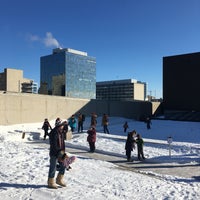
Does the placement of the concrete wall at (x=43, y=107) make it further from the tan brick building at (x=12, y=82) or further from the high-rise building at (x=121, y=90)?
the high-rise building at (x=121, y=90)

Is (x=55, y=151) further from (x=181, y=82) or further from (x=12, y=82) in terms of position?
(x=12, y=82)

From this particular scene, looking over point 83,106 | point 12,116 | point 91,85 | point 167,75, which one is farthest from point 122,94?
point 12,116

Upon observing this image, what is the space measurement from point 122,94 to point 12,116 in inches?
4915

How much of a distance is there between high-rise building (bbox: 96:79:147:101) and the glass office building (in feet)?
40.5

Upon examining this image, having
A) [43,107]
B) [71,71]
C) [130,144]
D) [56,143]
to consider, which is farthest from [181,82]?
[71,71]

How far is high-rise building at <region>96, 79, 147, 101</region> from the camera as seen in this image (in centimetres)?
15012

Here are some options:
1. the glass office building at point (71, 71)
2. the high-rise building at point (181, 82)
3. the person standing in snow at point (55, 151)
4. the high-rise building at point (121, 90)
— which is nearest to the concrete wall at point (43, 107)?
the high-rise building at point (181, 82)

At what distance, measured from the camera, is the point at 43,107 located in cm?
3275

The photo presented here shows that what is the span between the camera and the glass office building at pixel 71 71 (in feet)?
432

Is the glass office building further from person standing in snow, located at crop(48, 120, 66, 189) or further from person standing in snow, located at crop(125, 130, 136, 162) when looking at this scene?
person standing in snow, located at crop(48, 120, 66, 189)

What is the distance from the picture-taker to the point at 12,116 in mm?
29062

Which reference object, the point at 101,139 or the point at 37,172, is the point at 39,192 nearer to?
the point at 37,172

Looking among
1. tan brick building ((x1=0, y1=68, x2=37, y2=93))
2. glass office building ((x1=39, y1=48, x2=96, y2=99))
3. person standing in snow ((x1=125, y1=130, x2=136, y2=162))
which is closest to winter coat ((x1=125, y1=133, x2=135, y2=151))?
person standing in snow ((x1=125, y1=130, x2=136, y2=162))

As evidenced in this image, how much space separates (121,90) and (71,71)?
31771mm
